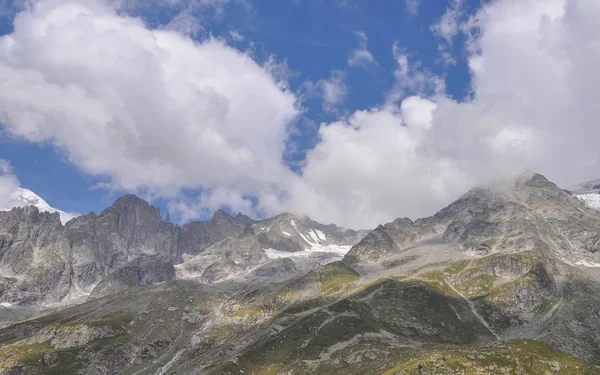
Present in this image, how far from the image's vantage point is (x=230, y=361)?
188500mm

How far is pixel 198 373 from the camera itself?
19012 centimetres

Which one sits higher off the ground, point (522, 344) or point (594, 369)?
Answer: point (522, 344)

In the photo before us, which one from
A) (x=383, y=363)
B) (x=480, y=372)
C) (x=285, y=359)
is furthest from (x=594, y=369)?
(x=285, y=359)

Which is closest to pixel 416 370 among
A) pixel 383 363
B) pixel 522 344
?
pixel 522 344

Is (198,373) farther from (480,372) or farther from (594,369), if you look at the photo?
(594,369)

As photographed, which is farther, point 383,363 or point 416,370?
point 383,363

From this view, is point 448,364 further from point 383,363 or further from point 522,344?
point 383,363

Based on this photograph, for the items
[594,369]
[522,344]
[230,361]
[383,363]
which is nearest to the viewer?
[594,369]

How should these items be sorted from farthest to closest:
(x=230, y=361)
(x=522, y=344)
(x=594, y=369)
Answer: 1. (x=230, y=361)
2. (x=522, y=344)
3. (x=594, y=369)

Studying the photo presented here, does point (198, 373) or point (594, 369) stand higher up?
point (198, 373)

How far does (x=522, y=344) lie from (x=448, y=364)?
21728 mm

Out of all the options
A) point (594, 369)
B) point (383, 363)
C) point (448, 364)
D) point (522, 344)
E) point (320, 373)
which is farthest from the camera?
point (320, 373)

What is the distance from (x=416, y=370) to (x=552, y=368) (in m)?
28.5

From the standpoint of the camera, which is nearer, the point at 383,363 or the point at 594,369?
the point at 594,369
